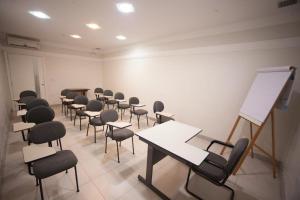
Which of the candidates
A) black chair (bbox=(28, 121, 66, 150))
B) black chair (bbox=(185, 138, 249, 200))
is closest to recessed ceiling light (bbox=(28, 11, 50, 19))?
black chair (bbox=(28, 121, 66, 150))

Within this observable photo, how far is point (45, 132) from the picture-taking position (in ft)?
6.45

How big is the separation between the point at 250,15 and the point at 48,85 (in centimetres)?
732

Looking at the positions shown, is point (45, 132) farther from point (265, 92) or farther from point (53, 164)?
point (265, 92)

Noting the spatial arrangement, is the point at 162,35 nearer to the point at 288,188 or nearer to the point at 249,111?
the point at 249,111

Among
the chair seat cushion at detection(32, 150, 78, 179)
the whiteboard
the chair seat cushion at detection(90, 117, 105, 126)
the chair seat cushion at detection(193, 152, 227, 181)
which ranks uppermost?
the whiteboard

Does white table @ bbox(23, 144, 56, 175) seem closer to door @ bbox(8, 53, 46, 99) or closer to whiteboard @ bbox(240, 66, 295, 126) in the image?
whiteboard @ bbox(240, 66, 295, 126)

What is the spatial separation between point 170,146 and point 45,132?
1.81m

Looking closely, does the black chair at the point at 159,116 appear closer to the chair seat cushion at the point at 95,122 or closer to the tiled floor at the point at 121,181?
the tiled floor at the point at 121,181

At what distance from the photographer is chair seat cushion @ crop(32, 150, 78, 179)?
151 centimetres

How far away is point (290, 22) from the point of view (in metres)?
2.37

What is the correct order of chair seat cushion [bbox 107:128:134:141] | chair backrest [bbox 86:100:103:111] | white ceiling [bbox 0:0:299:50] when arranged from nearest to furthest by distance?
white ceiling [bbox 0:0:299:50] < chair seat cushion [bbox 107:128:134:141] < chair backrest [bbox 86:100:103:111]

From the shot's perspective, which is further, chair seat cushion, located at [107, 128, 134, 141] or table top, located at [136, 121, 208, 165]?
chair seat cushion, located at [107, 128, 134, 141]

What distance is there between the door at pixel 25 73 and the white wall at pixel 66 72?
0.15m

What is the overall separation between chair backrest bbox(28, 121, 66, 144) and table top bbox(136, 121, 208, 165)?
1.24 meters
